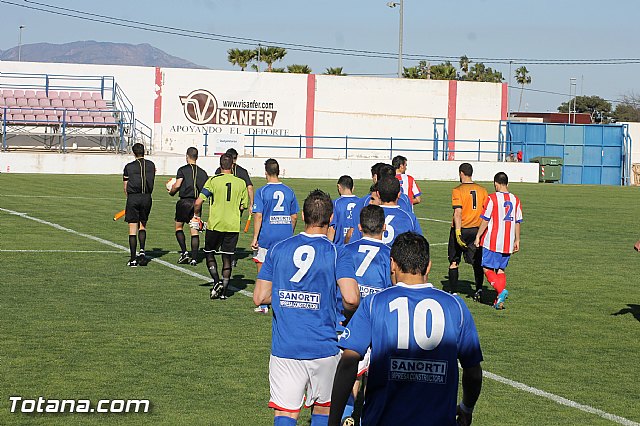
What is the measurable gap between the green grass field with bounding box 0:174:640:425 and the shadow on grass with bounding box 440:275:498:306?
0.30 feet

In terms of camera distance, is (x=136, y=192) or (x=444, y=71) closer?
(x=136, y=192)

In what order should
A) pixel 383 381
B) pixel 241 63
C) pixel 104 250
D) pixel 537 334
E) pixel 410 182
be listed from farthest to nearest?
pixel 241 63 < pixel 104 250 < pixel 410 182 < pixel 537 334 < pixel 383 381

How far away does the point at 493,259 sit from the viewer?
44.4ft

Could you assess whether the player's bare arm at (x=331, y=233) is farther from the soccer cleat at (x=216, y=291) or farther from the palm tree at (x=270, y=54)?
the palm tree at (x=270, y=54)

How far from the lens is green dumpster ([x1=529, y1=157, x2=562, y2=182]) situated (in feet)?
190

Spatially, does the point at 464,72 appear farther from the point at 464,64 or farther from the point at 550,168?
the point at 550,168

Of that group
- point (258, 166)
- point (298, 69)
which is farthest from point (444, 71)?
point (258, 166)

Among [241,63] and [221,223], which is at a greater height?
[241,63]

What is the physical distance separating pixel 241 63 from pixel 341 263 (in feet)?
251

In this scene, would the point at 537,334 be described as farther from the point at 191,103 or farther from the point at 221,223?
the point at 191,103

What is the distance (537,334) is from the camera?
1215cm

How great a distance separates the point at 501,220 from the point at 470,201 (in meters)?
0.86

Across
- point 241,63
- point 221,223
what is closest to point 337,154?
point 241,63

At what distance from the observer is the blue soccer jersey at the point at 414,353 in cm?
491
